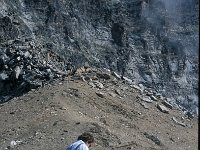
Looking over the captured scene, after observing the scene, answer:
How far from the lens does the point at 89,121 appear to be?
1253 cm

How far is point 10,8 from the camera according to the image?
2928 centimetres

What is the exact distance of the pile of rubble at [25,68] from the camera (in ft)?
52.8

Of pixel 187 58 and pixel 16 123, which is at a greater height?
pixel 16 123

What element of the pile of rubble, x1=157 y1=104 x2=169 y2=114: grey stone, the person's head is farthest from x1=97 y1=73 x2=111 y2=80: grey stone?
the person's head

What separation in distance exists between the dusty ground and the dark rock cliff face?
1251cm

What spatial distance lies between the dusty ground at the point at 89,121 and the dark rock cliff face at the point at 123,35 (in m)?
12.5

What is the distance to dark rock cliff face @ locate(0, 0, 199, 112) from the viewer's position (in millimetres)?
28531

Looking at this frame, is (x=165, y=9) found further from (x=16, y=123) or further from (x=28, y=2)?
(x=16, y=123)

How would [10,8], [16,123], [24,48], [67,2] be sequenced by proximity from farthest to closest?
[67,2] < [10,8] < [24,48] < [16,123]

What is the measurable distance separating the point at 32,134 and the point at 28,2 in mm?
19623

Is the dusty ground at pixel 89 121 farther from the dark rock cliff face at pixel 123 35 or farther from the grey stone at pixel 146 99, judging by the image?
the dark rock cliff face at pixel 123 35

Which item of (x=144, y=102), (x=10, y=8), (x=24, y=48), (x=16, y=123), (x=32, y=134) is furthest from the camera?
(x=10, y=8)

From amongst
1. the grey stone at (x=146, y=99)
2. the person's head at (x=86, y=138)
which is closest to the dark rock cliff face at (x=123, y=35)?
the grey stone at (x=146, y=99)

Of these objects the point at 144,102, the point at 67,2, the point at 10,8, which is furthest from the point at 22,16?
the point at 144,102
